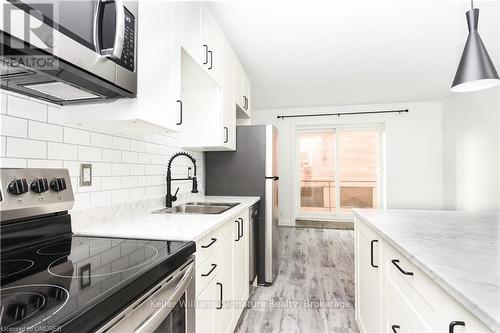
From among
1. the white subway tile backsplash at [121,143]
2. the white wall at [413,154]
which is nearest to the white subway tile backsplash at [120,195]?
the white subway tile backsplash at [121,143]

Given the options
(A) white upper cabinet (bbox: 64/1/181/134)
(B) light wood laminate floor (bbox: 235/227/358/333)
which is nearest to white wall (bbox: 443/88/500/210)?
(B) light wood laminate floor (bbox: 235/227/358/333)

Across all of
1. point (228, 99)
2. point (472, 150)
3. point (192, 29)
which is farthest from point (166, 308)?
point (472, 150)

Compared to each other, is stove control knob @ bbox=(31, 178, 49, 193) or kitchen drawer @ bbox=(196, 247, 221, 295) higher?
stove control knob @ bbox=(31, 178, 49, 193)

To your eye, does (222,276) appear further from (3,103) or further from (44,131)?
(3,103)

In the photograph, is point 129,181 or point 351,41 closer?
point 129,181

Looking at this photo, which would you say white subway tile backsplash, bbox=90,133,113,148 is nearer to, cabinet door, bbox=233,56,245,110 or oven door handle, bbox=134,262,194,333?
oven door handle, bbox=134,262,194,333

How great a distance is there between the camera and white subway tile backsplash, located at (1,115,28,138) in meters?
0.93

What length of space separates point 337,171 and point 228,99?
3517 mm

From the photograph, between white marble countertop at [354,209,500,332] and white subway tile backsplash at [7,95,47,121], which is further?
white subway tile backsplash at [7,95,47,121]

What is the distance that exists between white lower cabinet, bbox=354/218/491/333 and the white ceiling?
1614mm

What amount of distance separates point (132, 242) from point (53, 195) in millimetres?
375

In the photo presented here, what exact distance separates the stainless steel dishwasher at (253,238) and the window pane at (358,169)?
10.6ft

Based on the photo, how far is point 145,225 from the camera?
4.22 ft

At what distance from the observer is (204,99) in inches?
87.2
